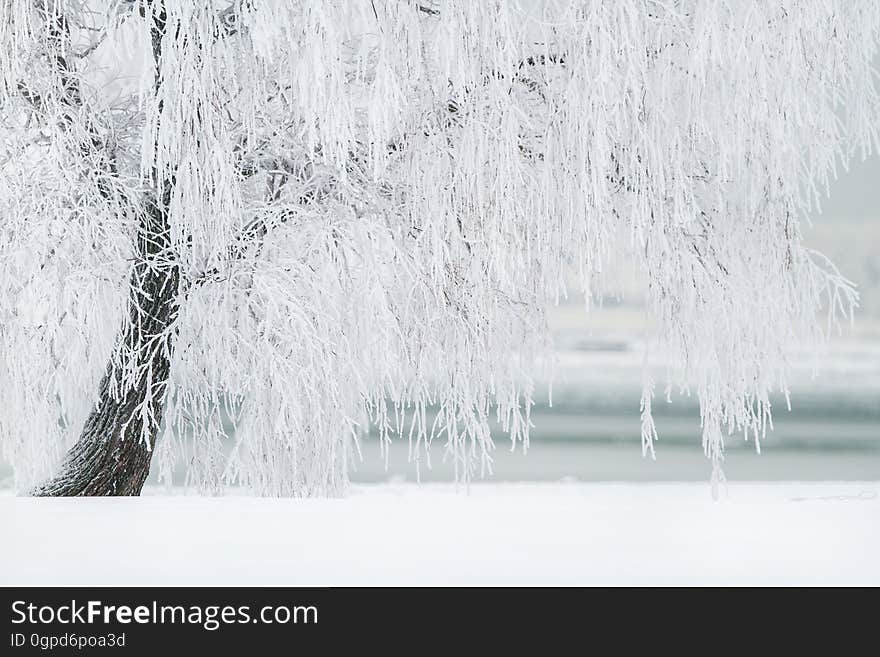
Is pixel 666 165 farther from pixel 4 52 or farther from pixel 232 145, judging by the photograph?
pixel 4 52

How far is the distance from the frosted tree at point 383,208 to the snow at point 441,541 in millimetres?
584

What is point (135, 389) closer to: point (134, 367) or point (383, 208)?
point (134, 367)

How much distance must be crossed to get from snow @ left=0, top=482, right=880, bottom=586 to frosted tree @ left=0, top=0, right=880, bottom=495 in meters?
0.58

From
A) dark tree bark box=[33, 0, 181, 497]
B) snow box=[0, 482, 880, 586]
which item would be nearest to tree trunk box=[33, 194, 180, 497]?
dark tree bark box=[33, 0, 181, 497]

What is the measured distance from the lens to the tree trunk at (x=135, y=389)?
2.91 metres

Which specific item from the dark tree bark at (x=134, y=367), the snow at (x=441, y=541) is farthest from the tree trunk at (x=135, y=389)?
the snow at (x=441, y=541)

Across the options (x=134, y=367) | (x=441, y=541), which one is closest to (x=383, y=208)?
(x=134, y=367)

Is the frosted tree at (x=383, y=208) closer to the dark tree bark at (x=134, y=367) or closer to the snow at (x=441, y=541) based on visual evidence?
the dark tree bark at (x=134, y=367)

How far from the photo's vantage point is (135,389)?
9.50 feet

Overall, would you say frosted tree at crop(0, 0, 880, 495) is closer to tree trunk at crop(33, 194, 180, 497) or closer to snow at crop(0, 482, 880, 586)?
tree trunk at crop(33, 194, 180, 497)

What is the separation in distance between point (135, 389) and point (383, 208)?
35.7 inches

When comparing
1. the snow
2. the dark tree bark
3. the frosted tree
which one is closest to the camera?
the snow

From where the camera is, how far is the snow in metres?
1.93
